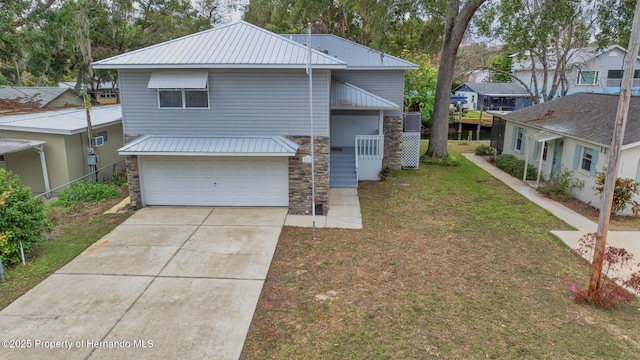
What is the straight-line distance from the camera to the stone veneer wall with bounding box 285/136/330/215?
12375 millimetres

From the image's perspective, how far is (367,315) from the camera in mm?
7090

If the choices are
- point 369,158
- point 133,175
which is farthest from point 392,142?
point 133,175

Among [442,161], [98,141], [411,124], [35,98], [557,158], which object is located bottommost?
Answer: [442,161]

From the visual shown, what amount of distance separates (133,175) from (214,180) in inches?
99.6

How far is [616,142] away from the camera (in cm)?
696

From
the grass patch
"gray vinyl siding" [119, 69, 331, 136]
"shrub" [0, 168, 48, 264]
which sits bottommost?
the grass patch

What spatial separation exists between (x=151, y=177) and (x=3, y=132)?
6610 millimetres

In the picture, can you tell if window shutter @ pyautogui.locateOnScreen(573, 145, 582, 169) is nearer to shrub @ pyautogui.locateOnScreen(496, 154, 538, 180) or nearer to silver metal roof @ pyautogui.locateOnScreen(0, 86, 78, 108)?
shrub @ pyautogui.locateOnScreen(496, 154, 538, 180)

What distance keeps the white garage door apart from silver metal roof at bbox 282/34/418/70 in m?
6.50

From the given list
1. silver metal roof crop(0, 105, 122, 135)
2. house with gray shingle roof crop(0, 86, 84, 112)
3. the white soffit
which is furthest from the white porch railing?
house with gray shingle roof crop(0, 86, 84, 112)

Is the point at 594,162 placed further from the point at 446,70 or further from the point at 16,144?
the point at 16,144

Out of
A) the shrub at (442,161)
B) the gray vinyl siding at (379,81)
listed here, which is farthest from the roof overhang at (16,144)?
the shrub at (442,161)

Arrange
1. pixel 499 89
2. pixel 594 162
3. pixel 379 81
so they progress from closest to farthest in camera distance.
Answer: pixel 594 162 < pixel 379 81 < pixel 499 89

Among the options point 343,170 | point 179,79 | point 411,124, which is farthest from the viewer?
point 411,124
